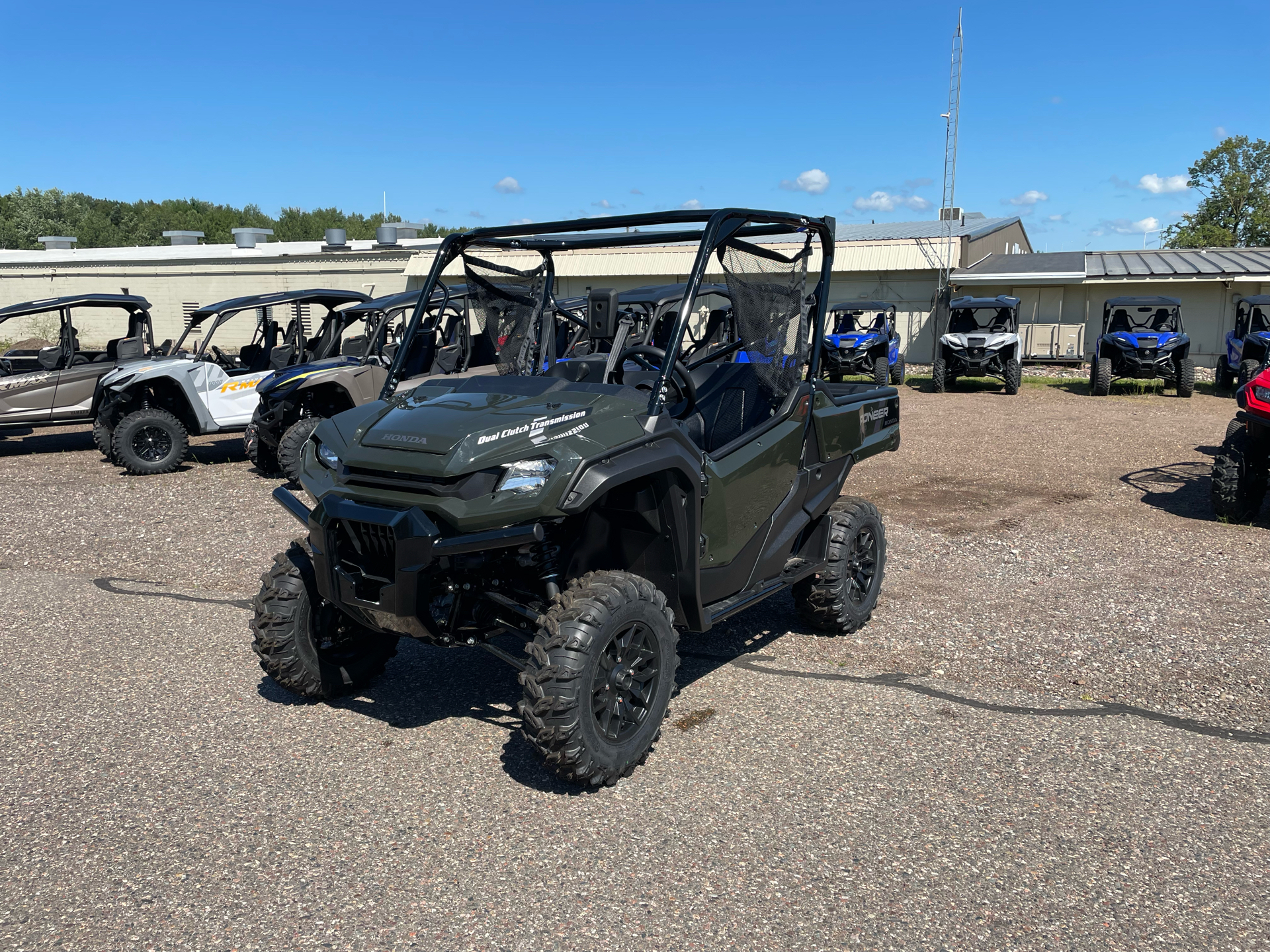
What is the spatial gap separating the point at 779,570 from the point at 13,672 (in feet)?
12.6

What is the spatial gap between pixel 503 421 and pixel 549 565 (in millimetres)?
582

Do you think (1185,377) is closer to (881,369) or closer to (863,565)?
(881,369)

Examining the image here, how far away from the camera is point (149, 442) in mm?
11484

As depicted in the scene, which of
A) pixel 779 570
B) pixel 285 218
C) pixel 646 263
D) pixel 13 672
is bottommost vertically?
pixel 13 672

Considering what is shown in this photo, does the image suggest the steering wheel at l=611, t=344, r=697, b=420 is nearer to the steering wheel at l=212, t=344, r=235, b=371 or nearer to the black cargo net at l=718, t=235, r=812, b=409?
the black cargo net at l=718, t=235, r=812, b=409

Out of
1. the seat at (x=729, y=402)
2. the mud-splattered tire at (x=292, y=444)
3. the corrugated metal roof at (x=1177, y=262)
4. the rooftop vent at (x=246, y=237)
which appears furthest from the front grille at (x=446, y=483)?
the rooftop vent at (x=246, y=237)

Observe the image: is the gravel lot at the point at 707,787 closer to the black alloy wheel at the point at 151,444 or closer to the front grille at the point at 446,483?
the front grille at the point at 446,483

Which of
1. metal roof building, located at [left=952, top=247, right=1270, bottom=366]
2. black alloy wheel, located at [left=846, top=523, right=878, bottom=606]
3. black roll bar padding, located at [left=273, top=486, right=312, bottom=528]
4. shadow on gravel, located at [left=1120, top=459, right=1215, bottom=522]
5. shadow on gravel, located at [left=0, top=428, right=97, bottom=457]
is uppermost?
metal roof building, located at [left=952, top=247, right=1270, bottom=366]

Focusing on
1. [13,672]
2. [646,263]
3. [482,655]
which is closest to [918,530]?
[482,655]

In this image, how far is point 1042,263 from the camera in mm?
27406

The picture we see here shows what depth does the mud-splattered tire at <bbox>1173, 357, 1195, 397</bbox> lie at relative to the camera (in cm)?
1855

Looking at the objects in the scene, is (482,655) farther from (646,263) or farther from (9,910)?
(646,263)

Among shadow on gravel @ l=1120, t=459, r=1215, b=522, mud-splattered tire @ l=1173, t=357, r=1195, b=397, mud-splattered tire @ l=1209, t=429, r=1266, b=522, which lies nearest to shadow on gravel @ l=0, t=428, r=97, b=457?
shadow on gravel @ l=1120, t=459, r=1215, b=522

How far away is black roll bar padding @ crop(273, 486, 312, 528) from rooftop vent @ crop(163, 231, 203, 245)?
126 ft
